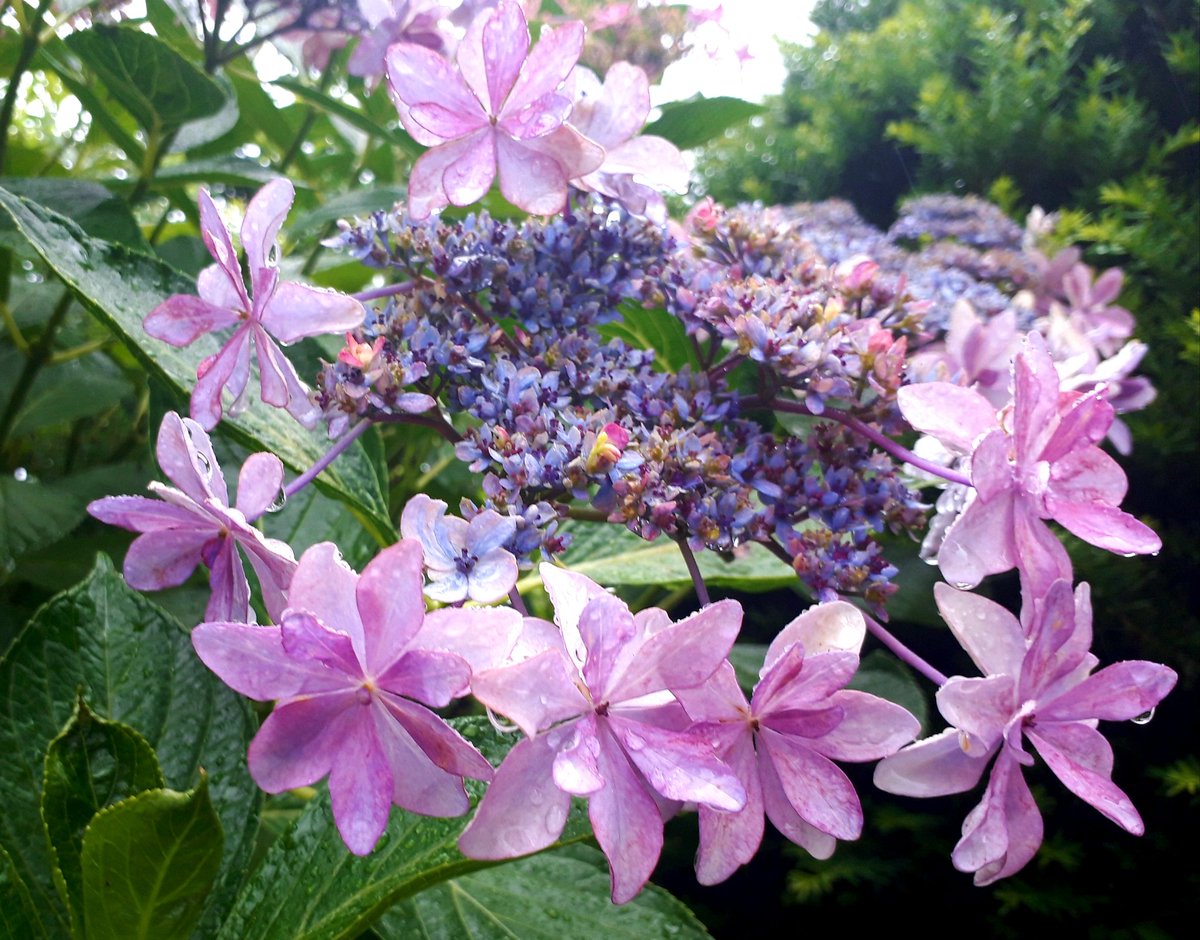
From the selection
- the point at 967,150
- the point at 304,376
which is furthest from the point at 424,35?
the point at 967,150

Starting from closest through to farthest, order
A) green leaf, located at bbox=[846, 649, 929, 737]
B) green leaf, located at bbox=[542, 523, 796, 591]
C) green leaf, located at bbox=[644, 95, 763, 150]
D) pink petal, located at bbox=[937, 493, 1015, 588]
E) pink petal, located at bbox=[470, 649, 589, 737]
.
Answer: pink petal, located at bbox=[470, 649, 589, 737], pink petal, located at bbox=[937, 493, 1015, 588], green leaf, located at bbox=[542, 523, 796, 591], green leaf, located at bbox=[846, 649, 929, 737], green leaf, located at bbox=[644, 95, 763, 150]

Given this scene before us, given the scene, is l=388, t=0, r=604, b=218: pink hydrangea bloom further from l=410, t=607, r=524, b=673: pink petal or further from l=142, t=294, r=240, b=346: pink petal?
l=410, t=607, r=524, b=673: pink petal

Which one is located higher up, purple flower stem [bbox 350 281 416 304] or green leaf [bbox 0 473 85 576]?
purple flower stem [bbox 350 281 416 304]

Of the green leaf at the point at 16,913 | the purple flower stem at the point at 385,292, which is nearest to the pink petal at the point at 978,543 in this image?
the purple flower stem at the point at 385,292

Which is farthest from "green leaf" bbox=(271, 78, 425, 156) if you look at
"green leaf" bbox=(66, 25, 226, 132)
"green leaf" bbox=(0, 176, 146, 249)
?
"green leaf" bbox=(0, 176, 146, 249)

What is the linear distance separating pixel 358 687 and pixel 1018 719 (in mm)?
267

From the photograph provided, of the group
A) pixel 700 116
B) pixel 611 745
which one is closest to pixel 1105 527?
pixel 611 745

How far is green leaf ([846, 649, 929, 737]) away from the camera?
76cm

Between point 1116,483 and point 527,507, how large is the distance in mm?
294

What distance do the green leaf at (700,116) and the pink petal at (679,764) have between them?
28.6 inches

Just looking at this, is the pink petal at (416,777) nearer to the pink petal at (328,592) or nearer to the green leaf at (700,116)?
the pink petal at (328,592)

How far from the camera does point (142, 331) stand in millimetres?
502

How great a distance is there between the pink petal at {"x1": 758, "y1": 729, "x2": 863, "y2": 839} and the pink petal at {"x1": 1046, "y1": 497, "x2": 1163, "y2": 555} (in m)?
0.17

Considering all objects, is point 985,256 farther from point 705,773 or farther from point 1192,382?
point 705,773
